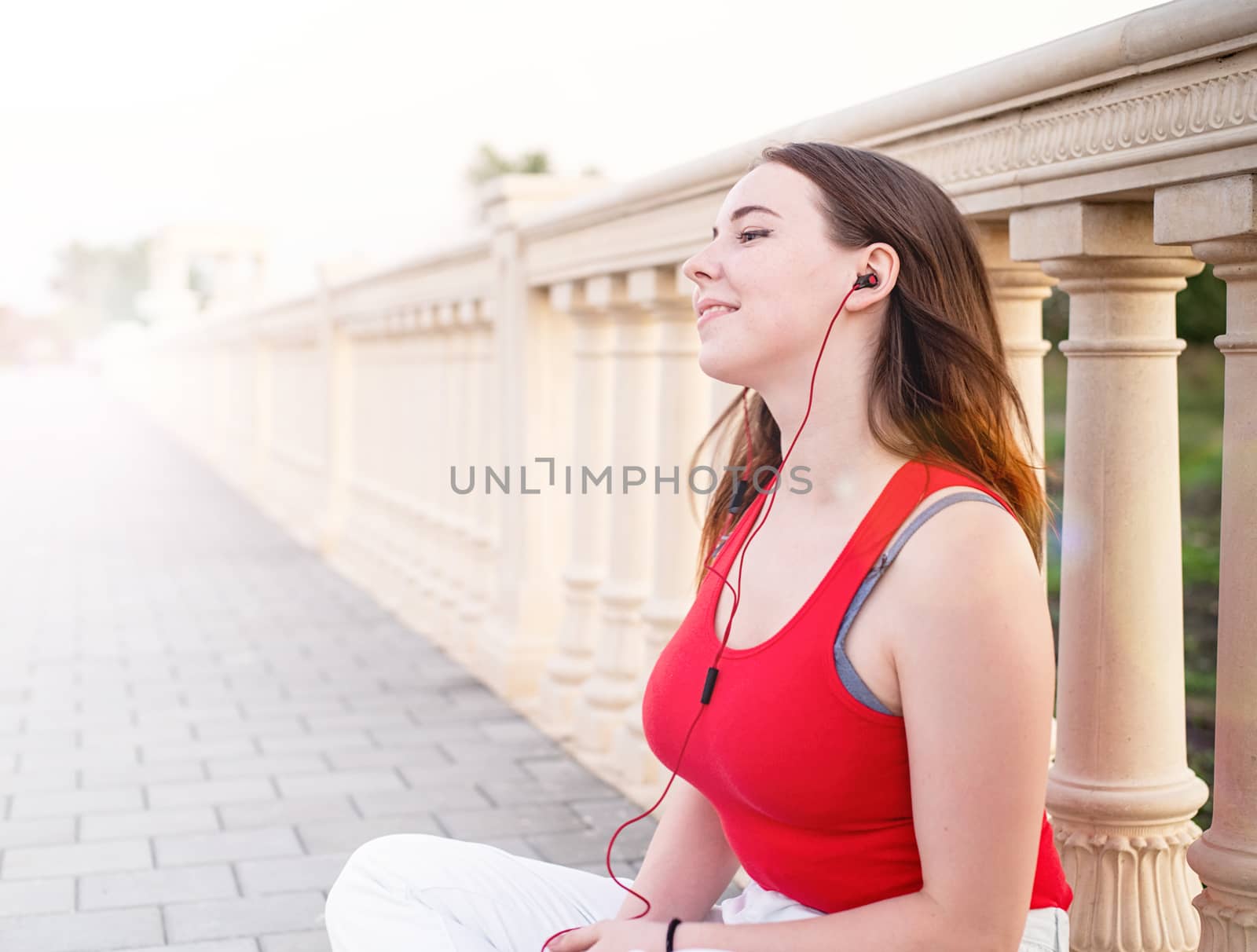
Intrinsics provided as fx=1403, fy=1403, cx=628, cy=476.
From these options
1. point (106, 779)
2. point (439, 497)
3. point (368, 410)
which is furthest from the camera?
point (368, 410)

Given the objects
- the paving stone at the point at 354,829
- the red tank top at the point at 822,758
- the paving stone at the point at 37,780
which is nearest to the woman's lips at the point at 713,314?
the red tank top at the point at 822,758

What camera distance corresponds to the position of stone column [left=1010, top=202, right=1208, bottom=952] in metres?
2.11

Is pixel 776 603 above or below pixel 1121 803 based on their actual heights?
above

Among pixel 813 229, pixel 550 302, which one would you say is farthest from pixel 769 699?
pixel 550 302

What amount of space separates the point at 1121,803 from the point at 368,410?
645cm

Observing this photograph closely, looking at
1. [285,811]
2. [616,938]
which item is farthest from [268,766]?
[616,938]

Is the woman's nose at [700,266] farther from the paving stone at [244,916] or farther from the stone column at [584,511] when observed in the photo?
the stone column at [584,511]

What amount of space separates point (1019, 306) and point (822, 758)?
122 centimetres

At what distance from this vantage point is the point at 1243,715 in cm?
181

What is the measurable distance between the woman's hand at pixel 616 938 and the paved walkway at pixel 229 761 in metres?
1.24

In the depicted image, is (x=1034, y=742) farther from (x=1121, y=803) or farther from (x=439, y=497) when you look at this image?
(x=439, y=497)

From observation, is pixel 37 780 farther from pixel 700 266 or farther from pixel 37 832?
pixel 700 266

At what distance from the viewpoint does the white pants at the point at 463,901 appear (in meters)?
1.78

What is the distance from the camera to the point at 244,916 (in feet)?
9.75
